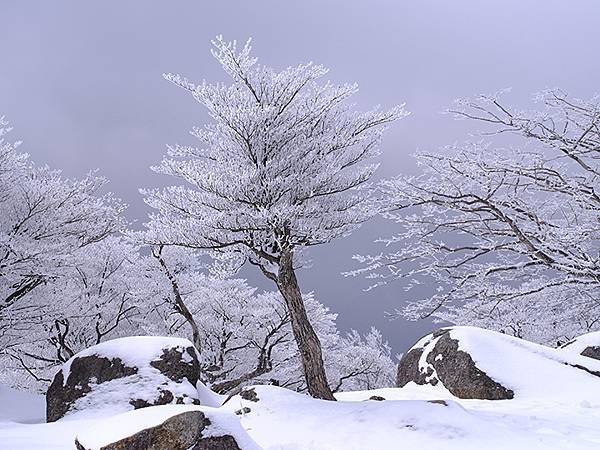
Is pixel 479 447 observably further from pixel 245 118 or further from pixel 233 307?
pixel 233 307

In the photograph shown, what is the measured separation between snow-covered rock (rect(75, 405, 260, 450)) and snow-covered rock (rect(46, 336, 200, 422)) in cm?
558

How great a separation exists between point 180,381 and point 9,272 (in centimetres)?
507

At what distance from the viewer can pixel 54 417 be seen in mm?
10203

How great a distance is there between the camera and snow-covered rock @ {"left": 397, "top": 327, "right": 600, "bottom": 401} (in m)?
8.66

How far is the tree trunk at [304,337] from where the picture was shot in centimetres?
829

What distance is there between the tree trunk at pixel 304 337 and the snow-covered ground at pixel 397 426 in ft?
2.35

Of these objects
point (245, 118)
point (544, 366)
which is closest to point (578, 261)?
point (544, 366)

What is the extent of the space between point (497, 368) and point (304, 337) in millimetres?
4092


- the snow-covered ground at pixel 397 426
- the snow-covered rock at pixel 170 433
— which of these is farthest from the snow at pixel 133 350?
the snow-covered rock at pixel 170 433

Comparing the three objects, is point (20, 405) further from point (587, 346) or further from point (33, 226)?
point (587, 346)

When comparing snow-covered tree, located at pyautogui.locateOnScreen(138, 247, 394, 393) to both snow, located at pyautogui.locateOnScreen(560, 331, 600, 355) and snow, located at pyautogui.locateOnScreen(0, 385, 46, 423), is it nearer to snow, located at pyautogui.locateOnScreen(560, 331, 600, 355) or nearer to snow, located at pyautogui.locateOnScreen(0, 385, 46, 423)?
snow, located at pyautogui.locateOnScreen(0, 385, 46, 423)

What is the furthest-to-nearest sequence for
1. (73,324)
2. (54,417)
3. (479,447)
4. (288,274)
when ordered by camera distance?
(73,324)
(54,417)
(288,274)
(479,447)

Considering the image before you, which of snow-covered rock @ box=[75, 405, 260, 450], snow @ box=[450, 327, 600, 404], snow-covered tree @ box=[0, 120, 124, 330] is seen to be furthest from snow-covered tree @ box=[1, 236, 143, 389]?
snow @ box=[450, 327, 600, 404]

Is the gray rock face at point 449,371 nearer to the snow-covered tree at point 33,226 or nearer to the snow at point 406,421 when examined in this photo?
the snow at point 406,421
